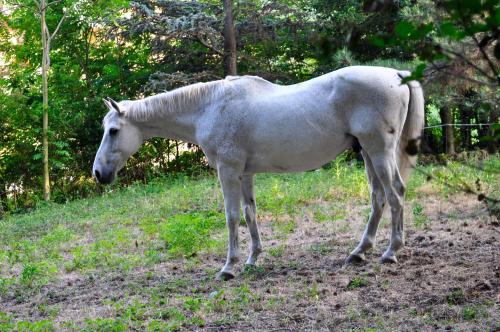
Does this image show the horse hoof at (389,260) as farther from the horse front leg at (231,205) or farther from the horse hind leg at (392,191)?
the horse front leg at (231,205)

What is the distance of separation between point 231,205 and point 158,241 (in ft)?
6.24

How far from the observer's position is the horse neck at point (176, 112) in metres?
5.74

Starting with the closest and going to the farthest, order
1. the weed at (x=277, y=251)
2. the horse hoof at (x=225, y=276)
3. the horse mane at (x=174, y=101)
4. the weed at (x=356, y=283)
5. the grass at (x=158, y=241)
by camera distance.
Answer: the grass at (x=158, y=241) → the weed at (x=356, y=283) → the horse hoof at (x=225, y=276) → the horse mane at (x=174, y=101) → the weed at (x=277, y=251)

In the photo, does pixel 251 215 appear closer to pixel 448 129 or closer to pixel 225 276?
pixel 225 276

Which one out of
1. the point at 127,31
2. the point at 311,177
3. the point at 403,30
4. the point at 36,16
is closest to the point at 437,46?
the point at 403,30

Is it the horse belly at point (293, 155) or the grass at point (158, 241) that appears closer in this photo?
the grass at point (158, 241)

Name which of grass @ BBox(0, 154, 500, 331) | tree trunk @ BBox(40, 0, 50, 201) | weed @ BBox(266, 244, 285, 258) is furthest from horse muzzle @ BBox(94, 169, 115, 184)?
tree trunk @ BBox(40, 0, 50, 201)

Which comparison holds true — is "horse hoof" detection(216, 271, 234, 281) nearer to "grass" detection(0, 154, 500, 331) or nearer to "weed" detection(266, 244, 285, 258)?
"grass" detection(0, 154, 500, 331)

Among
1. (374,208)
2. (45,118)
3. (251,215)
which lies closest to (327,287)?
(374,208)

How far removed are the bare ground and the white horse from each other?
359 millimetres

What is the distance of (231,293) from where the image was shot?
4.86m

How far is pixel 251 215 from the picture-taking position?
19.2ft

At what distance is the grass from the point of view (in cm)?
451

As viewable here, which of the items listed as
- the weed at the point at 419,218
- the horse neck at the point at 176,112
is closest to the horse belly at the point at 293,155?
the horse neck at the point at 176,112
